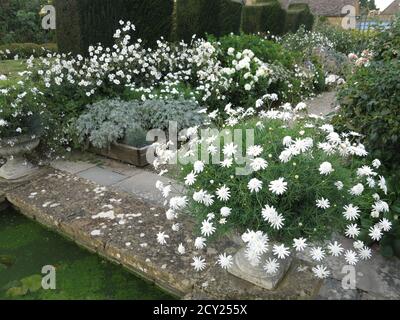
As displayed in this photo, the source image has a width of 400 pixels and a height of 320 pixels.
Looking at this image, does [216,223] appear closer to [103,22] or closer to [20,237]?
[20,237]

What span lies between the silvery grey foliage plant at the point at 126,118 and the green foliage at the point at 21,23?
1227 centimetres

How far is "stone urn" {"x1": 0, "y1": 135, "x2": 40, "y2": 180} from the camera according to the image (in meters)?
3.48

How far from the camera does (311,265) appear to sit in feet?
7.63

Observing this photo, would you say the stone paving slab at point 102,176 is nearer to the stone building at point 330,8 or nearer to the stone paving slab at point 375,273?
the stone paving slab at point 375,273

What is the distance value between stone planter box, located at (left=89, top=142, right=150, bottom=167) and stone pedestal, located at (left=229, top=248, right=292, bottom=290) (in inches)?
80.6

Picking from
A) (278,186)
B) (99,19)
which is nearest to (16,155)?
(99,19)

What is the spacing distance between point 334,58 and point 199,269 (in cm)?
808

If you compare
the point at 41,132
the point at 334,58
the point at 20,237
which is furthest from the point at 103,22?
the point at 334,58

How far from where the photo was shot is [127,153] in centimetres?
402

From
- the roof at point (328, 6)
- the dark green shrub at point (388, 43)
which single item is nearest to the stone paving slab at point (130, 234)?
the dark green shrub at point (388, 43)

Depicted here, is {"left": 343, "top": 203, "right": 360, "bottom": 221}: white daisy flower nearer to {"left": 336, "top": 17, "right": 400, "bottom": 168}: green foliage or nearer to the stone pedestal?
the stone pedestal

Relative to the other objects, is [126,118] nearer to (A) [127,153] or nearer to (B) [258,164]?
(A) [127,153]

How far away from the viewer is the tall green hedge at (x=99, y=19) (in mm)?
4926

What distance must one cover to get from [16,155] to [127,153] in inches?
44.9
